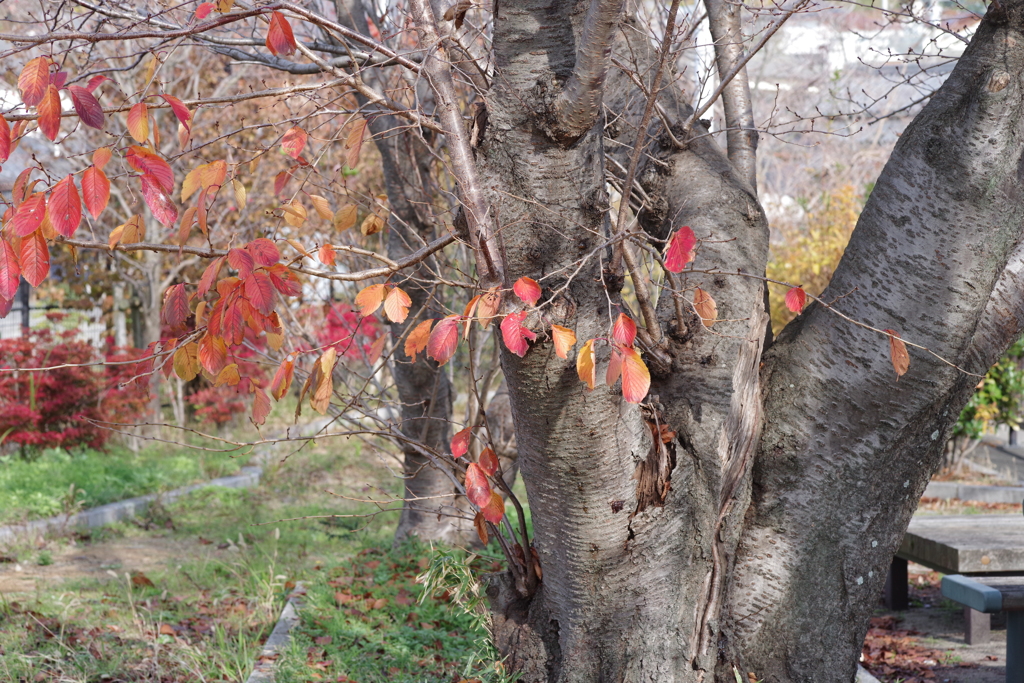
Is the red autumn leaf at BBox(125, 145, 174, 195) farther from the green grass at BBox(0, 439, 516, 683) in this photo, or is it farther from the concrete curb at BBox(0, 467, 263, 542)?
the concrete curb at BBox(0, 467, 263, 542)

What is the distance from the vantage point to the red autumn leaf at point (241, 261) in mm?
1870

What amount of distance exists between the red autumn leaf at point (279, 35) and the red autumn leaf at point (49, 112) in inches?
17.9

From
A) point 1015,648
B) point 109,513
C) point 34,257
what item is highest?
point 34,257

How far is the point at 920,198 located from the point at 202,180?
6.78 ft

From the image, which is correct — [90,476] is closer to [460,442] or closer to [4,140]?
[460,442]

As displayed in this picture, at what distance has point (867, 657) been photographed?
4.07 m

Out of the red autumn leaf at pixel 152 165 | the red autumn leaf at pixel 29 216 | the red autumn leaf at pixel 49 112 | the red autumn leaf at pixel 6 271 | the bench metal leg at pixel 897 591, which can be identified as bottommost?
the bench metal leg at pixel 897 591

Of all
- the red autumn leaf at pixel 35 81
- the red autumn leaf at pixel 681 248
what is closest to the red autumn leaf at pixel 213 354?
the red autumn leaf at pixel 35 81

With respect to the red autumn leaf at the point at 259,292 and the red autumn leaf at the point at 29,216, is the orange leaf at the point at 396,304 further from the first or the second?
the red autumn leaf at the point at 29,216

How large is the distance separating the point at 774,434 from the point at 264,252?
5.52ft

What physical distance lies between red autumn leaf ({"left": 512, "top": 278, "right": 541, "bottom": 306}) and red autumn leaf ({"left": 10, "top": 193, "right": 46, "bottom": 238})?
1036mm

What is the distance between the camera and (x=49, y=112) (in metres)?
1.64

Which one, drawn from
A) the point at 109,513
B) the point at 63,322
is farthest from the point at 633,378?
the point at 63,322

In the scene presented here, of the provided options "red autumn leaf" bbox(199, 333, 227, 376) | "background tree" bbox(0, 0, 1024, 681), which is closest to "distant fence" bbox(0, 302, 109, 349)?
"red autumn leaf" bbox(199, 333, 227, 376)
